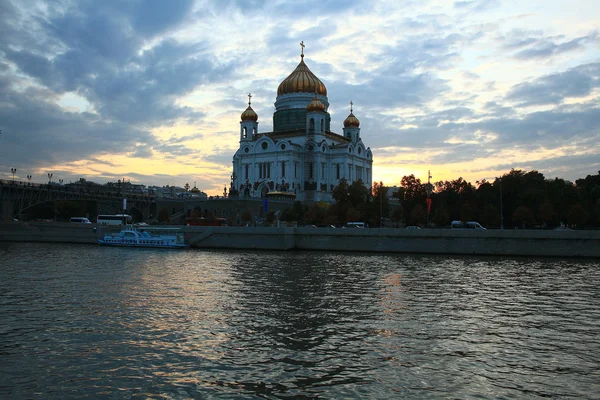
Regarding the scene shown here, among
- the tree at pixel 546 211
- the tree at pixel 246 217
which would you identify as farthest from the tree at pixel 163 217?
the tree at pixel 546 211

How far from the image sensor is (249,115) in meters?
103

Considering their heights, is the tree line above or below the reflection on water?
above

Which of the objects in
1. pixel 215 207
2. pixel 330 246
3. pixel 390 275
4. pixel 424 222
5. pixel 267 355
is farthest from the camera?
pixel 215 207

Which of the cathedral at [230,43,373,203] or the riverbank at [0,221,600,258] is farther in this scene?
the cathedral at [230,43,373,203]

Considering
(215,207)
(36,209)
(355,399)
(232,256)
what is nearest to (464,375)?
(355,399)

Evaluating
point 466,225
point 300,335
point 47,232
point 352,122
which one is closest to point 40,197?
point 47,232

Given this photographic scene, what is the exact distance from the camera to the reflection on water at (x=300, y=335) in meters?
12.1

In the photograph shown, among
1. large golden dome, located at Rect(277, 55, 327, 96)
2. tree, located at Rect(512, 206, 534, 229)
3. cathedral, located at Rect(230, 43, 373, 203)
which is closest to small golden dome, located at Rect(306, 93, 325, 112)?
cathedral, located at Rect(230, 43, 373, 203)

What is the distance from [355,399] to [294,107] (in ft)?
305

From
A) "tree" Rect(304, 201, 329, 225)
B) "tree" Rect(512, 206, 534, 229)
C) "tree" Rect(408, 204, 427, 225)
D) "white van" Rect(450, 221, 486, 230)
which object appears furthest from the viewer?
"tree" Rect(304, 201, 329, 225)

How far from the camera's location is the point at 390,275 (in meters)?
30.9

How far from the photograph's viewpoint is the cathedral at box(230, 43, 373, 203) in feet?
314

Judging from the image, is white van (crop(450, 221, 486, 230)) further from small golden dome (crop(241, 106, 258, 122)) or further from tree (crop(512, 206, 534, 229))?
small golden dome (crop(241, 106, 258, 122))

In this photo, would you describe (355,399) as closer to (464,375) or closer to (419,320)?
(464,375)
